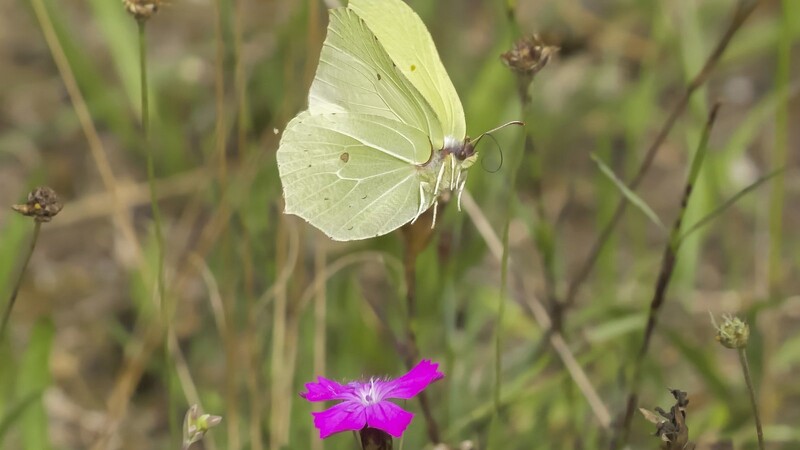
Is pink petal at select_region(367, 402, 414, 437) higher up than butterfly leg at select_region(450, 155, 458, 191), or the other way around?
butterfly leg at select_region(450, 155, 458, 191)

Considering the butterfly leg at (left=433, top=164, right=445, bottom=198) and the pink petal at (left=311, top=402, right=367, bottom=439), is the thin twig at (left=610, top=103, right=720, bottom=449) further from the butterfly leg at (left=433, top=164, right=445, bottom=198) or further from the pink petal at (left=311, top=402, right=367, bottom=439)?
the pink petal at (left=311, top=402, right=367, bottom=439)

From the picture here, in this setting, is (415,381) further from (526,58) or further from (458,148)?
(458,148)

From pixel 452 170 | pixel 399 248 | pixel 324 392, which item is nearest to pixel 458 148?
pixel 452 170

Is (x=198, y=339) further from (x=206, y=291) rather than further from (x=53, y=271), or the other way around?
(x=53, y=271)

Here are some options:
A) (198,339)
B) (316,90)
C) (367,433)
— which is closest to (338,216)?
(316,90)

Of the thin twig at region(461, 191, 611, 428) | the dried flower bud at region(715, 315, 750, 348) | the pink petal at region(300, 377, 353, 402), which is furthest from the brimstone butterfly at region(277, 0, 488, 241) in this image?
the dried flower bud at region(715, 315, 750, 348)

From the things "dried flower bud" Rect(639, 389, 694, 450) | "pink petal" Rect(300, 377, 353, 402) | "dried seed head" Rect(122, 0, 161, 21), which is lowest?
"dried flower bud" Rect(639, 389, 694, 450)

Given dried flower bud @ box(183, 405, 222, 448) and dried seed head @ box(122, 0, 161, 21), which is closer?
dried flower bud @ box(183, 405, 222, 448)
